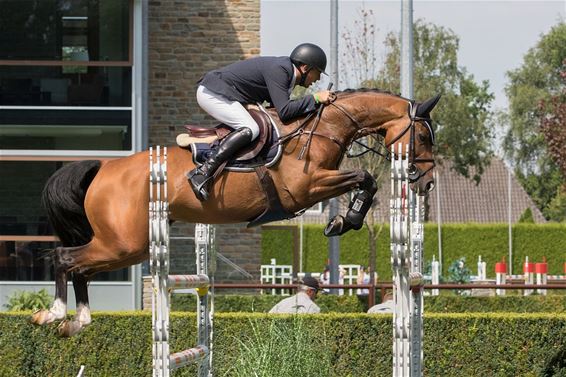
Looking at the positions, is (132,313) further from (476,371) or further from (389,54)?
(389,54)

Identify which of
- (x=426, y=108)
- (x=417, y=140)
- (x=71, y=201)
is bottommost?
(x=71, y=201)

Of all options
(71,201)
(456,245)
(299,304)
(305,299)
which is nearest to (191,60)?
(305,299)

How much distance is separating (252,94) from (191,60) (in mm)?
14182

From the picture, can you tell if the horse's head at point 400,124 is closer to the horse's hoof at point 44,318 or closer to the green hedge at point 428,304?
the horse's hoof at point 44,318

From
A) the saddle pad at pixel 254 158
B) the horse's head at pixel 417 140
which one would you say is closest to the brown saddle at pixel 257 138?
the saddle pad at pixel 254 158

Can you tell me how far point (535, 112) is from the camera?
62.9 metres

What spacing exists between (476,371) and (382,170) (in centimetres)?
2142

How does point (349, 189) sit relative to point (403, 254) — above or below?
above

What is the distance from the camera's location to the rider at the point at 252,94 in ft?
27.7

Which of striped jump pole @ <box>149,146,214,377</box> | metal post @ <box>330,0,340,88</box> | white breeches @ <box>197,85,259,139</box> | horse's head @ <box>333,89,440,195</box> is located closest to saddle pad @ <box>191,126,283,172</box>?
white breeches @ <box>197,85,259,139</box>

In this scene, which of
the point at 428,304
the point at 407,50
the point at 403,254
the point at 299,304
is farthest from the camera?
the point at 407,50

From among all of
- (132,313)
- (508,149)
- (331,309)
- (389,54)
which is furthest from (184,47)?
(508,149)

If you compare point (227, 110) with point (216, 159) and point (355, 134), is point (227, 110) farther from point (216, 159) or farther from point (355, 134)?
point (355, 134)

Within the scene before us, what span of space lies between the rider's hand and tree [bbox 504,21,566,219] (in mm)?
54453
